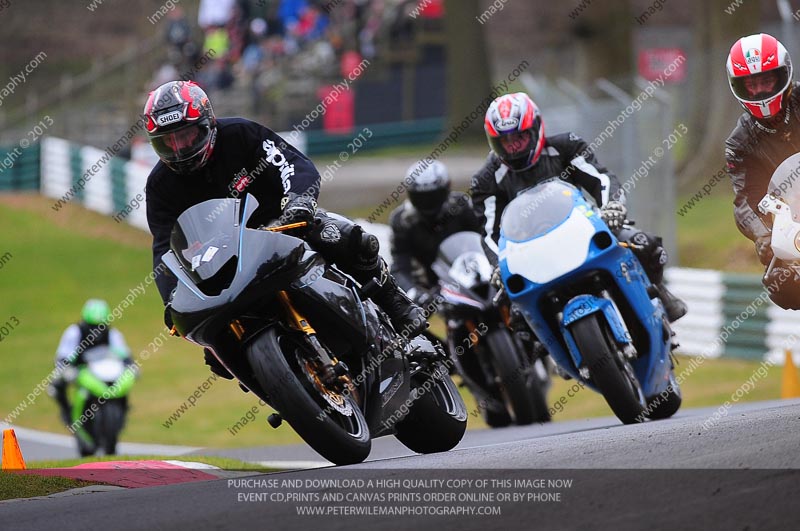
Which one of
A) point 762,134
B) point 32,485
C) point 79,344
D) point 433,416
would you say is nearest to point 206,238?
point 32,485

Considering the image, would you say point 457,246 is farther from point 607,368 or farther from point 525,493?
point 525,493

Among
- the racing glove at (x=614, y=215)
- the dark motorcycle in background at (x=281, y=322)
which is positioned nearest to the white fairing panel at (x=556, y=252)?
the racing glove at (x=614, y=215)

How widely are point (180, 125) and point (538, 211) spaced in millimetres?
2570

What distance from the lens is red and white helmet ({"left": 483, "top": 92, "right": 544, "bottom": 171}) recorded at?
9.13 metres

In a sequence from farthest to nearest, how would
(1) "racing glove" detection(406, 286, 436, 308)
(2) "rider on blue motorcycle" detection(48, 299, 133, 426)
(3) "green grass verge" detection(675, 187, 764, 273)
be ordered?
(3) "green grass verge" detection(675, 187, 764, 273), (2) "rider on blue motorcycle" detection(48, 299, 133, 426), (1) "racing glove" detection(406, 286, 436, 308)

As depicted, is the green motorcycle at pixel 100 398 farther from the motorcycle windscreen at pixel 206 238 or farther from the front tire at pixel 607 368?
the motorcycle windscreen at pixel 206 238

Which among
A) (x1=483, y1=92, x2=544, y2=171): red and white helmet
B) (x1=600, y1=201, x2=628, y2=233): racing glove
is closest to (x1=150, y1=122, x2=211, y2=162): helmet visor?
(x1=483, y1=92, x2=544, y2=171): red and white helmet

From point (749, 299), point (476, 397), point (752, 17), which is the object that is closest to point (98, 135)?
point (752, 17)

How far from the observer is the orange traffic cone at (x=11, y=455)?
8.45 m

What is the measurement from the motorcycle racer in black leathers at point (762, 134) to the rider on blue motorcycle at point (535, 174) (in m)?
0.77

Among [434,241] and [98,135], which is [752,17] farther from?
[98,135]

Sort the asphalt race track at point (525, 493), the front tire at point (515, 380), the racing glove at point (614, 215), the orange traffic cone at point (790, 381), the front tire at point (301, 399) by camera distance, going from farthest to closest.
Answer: the orange traffic cone at point (790, 381), the front tire at point (515, 380), the racing glove at point (614, 215), the front tire at point (301, 399), the asphalt race track at point (525, 493)

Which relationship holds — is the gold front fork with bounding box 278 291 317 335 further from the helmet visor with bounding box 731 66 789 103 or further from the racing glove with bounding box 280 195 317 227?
the helmet visor with bounding box 731 66 789 103

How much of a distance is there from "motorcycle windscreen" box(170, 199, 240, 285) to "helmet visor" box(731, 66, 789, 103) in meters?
3.25
